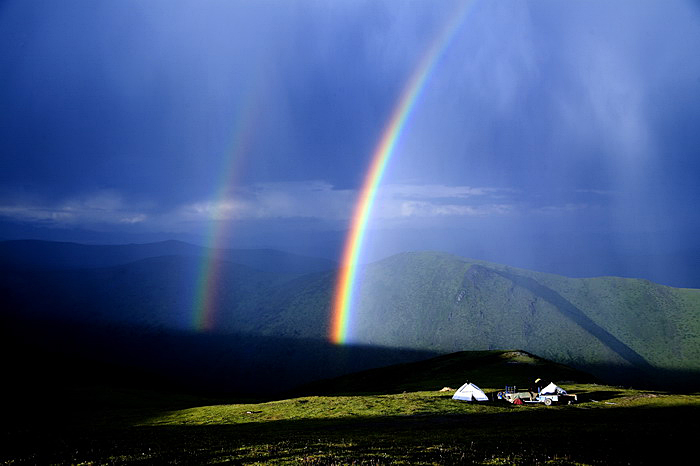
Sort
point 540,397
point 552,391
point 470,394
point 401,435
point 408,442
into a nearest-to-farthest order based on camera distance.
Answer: point 408,442, point 401,435, point 540,397, point 552,391, point 470,394

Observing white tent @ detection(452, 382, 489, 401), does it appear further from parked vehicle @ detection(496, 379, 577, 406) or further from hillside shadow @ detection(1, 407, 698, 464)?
hillside shadow @ detection(1, 407, 698, 464)

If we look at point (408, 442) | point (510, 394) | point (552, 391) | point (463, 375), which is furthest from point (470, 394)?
point (463, 375)

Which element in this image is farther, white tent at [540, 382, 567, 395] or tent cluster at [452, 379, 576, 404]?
white tent at [540, 382, 567, 395]

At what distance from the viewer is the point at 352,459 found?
2777 cm

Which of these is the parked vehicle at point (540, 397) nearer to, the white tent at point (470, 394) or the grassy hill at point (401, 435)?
the grassy hill at point (401, 435)

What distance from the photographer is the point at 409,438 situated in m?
38.5

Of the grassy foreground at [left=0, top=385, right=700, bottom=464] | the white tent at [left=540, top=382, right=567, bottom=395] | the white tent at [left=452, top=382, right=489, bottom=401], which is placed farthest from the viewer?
the white tent at [left=452, top=382, right=489, bottom=401]

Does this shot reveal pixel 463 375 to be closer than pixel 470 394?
No

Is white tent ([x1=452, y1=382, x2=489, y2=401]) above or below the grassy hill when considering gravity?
below

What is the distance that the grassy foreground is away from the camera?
29312mm

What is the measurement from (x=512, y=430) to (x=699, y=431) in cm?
1614

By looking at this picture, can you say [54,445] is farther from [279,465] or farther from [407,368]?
[407,368]

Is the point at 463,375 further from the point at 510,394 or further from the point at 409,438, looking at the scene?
the point at 409,438

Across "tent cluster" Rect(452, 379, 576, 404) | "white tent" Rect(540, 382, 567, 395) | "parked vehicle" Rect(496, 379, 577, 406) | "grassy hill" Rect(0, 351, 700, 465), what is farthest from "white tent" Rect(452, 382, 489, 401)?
"white tent" Rect(540, 382, 567, 395)
